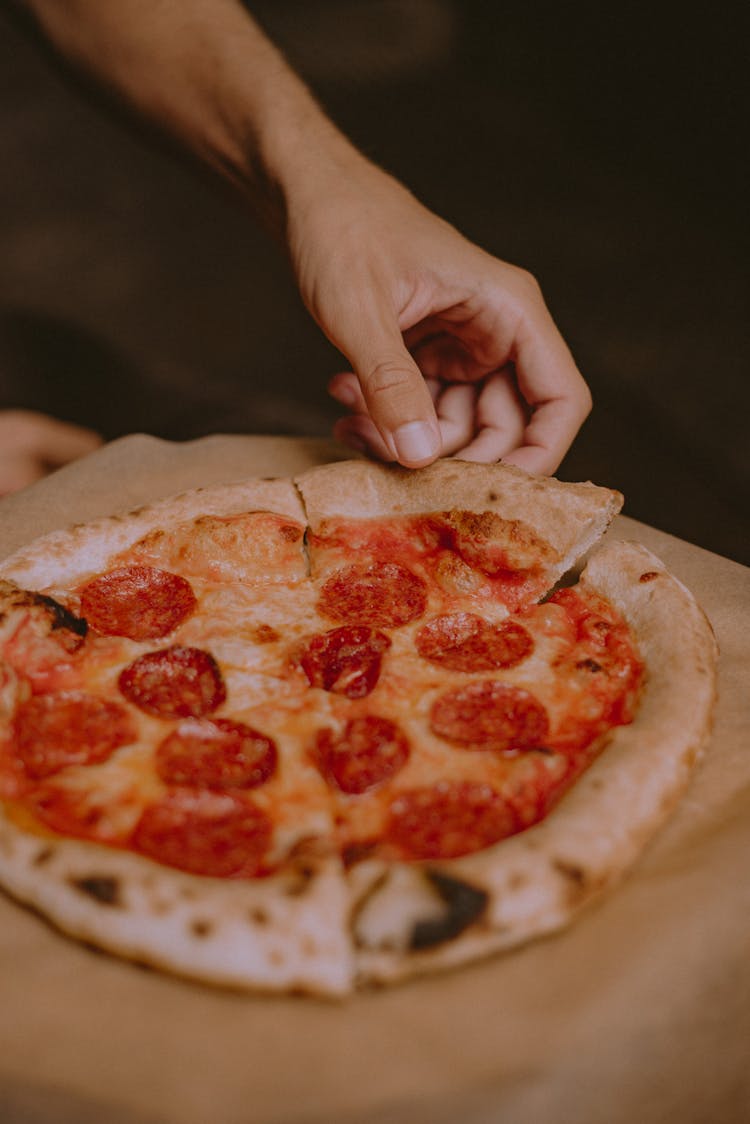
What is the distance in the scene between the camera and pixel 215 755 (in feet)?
8.11

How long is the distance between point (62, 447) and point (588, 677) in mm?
2734

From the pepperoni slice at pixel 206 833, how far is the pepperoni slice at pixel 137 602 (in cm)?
67

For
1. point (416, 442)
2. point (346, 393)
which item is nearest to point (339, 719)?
point (416, 442)

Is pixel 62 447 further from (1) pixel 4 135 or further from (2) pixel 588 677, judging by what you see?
(1) pixel 4 135

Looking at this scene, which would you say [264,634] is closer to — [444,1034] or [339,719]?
[339,719]

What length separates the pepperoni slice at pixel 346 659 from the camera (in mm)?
2723

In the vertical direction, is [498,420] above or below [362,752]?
above

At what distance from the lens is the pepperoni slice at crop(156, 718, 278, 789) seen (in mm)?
2414

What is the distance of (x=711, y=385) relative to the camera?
5.85m

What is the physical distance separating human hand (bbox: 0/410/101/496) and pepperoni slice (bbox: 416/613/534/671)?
219cm

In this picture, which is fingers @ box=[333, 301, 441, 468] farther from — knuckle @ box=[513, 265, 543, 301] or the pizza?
knuckle @ box=[513, 265, 543, 301]

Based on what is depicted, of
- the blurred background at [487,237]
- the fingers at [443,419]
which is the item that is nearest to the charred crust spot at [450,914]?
the fingers at [443,419]

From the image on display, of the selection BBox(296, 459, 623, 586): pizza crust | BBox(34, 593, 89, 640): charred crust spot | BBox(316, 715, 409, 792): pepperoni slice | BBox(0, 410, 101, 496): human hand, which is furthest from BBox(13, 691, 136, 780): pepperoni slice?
BBox(0, 410, 101, 496): human hand

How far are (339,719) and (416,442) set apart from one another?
35.9 inches
